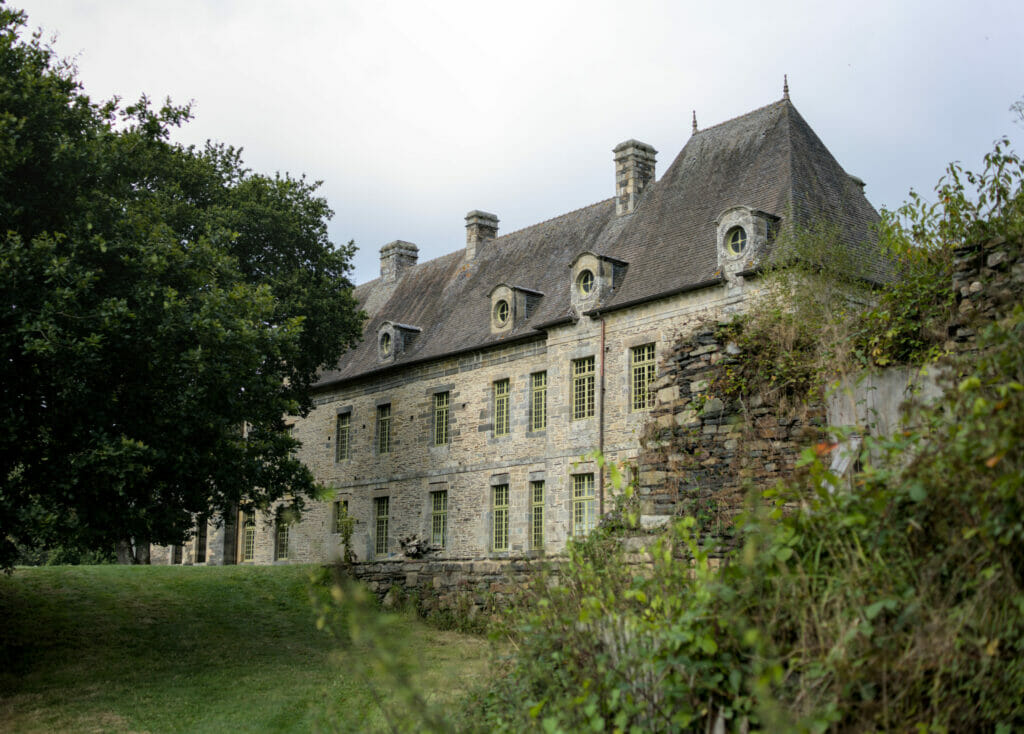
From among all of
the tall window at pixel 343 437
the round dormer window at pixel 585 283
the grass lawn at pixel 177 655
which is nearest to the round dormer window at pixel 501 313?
the round dormer window at pixel 585 283

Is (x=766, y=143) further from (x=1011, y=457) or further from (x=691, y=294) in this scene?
(x=1011, y=457)

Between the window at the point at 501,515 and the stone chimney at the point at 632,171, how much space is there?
7784 millimetres

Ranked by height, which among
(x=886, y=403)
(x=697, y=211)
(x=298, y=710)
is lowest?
(x=298, y=710)

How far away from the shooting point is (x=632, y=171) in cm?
2595

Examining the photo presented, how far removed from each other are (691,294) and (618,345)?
231 cm

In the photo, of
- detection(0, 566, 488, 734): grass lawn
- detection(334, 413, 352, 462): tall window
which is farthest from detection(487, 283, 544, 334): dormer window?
detection(0, 566, 488, 734): grass lawn

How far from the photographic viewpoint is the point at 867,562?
430cm

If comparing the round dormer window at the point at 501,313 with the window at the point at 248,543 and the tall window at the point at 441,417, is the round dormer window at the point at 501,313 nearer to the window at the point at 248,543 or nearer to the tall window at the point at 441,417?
the tall window at the point at 441,417

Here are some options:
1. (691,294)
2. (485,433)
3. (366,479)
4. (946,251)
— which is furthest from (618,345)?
(946,251)

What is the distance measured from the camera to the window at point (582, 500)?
74.1ft

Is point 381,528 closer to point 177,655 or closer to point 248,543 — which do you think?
point 248,543

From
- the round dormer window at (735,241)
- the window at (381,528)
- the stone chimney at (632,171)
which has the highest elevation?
the stone chimney at (632,171)

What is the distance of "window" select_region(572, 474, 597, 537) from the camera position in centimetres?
2259

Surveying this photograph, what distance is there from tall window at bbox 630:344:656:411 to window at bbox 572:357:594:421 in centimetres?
136
